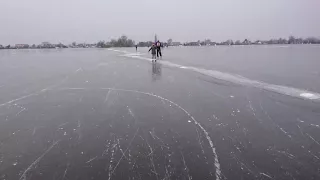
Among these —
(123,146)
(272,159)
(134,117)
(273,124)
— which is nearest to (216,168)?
(272,159)

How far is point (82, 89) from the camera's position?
9617mm

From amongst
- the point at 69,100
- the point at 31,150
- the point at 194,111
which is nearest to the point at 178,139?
the point at 194,111

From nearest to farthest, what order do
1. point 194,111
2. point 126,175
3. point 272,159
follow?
point 126,175
point 272,159
point 194,111

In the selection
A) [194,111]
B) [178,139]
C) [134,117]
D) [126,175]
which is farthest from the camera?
[194,111]

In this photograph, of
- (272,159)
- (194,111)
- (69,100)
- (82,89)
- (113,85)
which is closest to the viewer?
(272,159)

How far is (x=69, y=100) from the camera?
782 cm

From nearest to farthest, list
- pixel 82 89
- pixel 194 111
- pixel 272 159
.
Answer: pixel 272 159
pixel 194 111
pixel 82 89

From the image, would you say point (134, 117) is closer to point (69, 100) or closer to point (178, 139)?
point (178, 139)

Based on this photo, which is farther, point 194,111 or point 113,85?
point 113,85

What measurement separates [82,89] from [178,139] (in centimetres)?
616

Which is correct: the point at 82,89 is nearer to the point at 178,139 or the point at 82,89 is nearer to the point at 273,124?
the point at 178,139

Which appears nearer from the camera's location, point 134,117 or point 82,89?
point 134,117

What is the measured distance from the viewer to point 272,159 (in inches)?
149

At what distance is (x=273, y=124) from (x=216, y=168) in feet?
7.91
